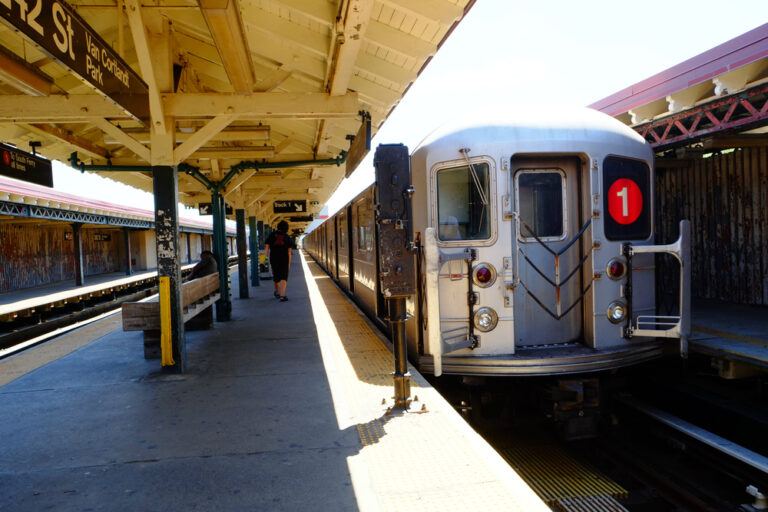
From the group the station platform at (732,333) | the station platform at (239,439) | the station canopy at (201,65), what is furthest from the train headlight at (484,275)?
the station platform at (732,333)

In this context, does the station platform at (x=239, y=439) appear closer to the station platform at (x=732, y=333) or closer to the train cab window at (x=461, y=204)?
the train cab window at (x=461, y=204)

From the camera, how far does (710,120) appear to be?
20.7 feet

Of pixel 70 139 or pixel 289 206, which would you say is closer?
pixel 70 139

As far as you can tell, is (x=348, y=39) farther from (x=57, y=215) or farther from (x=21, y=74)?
(x=57, y=215)

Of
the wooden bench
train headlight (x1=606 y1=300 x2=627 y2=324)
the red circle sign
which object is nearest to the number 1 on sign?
the red circle sign

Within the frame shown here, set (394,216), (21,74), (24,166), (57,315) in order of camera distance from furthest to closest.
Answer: (57,315), (24,166), (21,74), (394,216)

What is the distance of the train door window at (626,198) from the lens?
479cm

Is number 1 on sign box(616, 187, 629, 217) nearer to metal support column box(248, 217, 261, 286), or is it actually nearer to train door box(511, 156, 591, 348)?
train door box(511, 156, 591, 348)

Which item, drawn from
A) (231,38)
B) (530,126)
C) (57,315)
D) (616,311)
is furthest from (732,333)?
(57,315)

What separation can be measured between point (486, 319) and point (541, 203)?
1285 millimetres

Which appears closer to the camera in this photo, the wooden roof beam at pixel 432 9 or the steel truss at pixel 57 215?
the wooden roof beam at pixel 432 9

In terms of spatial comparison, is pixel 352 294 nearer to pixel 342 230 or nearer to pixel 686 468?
pixel 342 230

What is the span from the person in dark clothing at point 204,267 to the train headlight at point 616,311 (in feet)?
19.4

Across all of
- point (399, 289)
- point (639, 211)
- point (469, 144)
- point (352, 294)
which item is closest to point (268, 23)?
point (469, 144)
